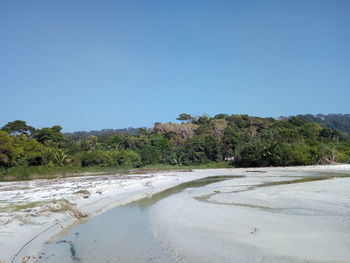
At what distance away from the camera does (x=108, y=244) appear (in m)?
10.7

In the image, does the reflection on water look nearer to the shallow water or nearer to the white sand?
the shallow water

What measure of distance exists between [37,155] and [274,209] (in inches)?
1784

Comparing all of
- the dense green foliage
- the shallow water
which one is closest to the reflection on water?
the shallow water

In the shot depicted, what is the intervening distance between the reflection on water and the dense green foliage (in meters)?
37.1

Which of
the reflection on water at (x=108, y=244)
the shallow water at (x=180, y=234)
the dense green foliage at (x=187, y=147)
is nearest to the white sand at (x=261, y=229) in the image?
the shallow water at (x=180, y=234)

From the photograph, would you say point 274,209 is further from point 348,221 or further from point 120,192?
point 120,192

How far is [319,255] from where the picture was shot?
778 cm

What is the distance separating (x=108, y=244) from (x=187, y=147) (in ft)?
178

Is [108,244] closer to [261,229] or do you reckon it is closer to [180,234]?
[180,234]

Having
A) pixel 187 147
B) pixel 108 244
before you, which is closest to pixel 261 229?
pixel 108 244

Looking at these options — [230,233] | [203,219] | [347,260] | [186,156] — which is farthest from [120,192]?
[186,156]

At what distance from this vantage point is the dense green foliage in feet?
155

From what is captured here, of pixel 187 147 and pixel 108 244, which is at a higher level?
pixel 187 147

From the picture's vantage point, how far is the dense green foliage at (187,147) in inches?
1857
